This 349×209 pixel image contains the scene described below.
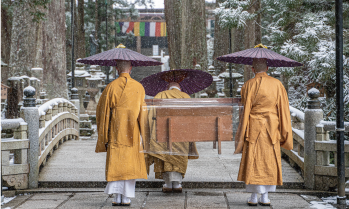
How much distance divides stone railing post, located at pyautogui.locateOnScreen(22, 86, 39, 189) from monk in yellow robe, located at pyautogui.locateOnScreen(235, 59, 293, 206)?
292 cm

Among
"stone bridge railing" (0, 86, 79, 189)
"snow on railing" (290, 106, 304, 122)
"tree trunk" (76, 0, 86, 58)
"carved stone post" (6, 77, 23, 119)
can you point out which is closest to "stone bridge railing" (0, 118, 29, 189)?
"stone bridge railing" (0, 86, 79, 189)

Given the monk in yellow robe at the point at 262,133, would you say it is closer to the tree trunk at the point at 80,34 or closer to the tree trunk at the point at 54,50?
the tree trunk at the point at 54,50

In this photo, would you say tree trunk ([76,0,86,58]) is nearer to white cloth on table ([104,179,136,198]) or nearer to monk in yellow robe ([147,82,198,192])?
monk in yellow robe ([147,82,198,192])

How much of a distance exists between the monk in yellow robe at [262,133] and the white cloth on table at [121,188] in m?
1.29

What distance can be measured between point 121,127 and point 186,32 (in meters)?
4.69

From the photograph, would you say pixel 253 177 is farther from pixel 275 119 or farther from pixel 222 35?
pixel 222 35

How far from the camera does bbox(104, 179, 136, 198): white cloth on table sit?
14.8ft

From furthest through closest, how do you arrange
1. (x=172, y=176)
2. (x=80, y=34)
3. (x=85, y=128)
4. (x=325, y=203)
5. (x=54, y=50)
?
(x=80, y=34)
(x=85, y=128)
(x=54, y=50)
(x=172, y=176)
(x=325, y=203)

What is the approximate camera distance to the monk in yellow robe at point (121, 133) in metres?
4.49

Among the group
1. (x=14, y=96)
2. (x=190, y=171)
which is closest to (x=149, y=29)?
(x=14, y=96)

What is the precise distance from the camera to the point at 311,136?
18.0 ft

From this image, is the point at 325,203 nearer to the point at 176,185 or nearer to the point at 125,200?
the point at 176,185

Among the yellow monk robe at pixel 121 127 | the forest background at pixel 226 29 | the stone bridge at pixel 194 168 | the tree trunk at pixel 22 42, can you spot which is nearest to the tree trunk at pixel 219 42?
the forest background at pixel 226 29

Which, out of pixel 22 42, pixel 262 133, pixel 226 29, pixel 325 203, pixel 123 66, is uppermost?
pixel 226 29
